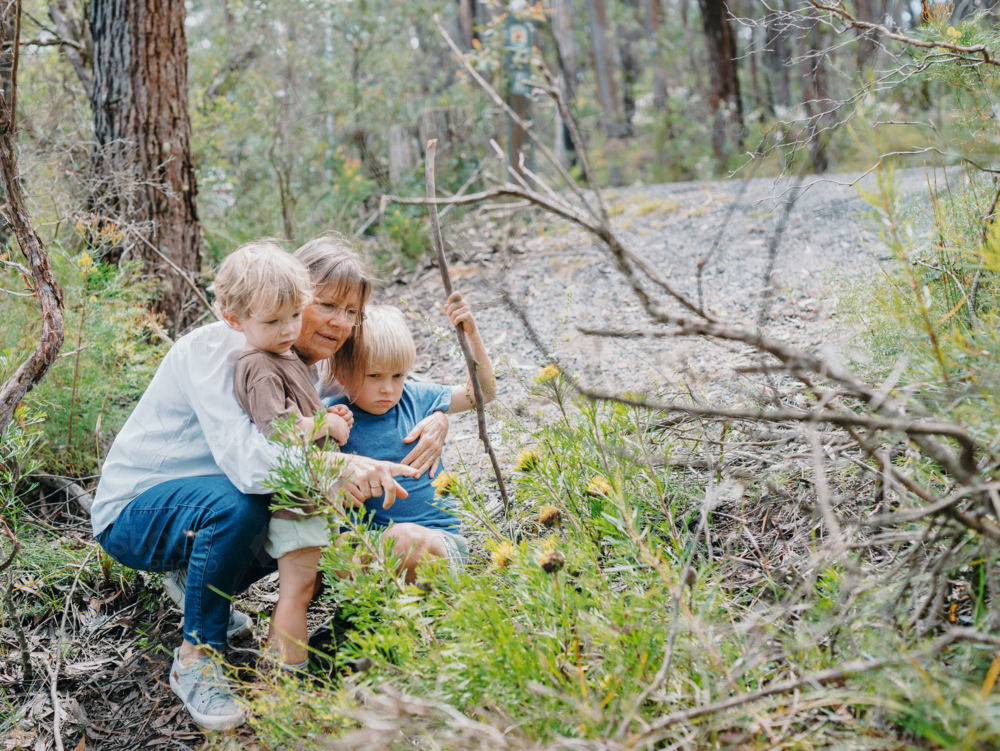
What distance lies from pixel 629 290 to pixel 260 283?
114 inches

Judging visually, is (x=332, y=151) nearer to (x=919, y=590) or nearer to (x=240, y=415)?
(x=240, y=415)

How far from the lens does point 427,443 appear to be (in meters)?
2.33

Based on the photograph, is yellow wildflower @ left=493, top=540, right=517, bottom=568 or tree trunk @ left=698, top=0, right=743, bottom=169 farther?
tree trunk @ left=698, top=0, right=743, bottom=169

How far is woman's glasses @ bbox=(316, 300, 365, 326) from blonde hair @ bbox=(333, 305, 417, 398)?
39mm

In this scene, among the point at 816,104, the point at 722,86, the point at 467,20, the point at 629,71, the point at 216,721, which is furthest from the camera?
the point at 629,71

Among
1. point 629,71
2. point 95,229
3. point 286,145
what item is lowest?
point 95,229

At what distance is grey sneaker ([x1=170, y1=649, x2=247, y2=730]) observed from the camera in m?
1.90

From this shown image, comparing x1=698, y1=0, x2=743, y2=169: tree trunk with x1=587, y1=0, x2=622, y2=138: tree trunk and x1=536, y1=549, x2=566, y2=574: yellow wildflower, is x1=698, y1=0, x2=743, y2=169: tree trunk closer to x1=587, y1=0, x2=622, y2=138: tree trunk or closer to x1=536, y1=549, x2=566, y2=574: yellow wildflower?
x1=587, y1=0, x2=622, y2=138: tree trunk

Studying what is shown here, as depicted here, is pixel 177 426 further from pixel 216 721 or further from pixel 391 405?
pixel 216 721

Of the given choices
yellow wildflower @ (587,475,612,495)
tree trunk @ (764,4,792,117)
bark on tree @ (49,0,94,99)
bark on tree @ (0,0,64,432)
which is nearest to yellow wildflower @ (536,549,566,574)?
yellow wildflower @ (587,475,612,495)

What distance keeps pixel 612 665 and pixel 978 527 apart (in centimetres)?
65

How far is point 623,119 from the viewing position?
1388 cm

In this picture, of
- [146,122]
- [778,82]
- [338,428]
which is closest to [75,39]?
[146,122]

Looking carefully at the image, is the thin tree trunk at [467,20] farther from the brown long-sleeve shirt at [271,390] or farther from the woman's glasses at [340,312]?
the brown long-sleeve shirt at [271,390]
